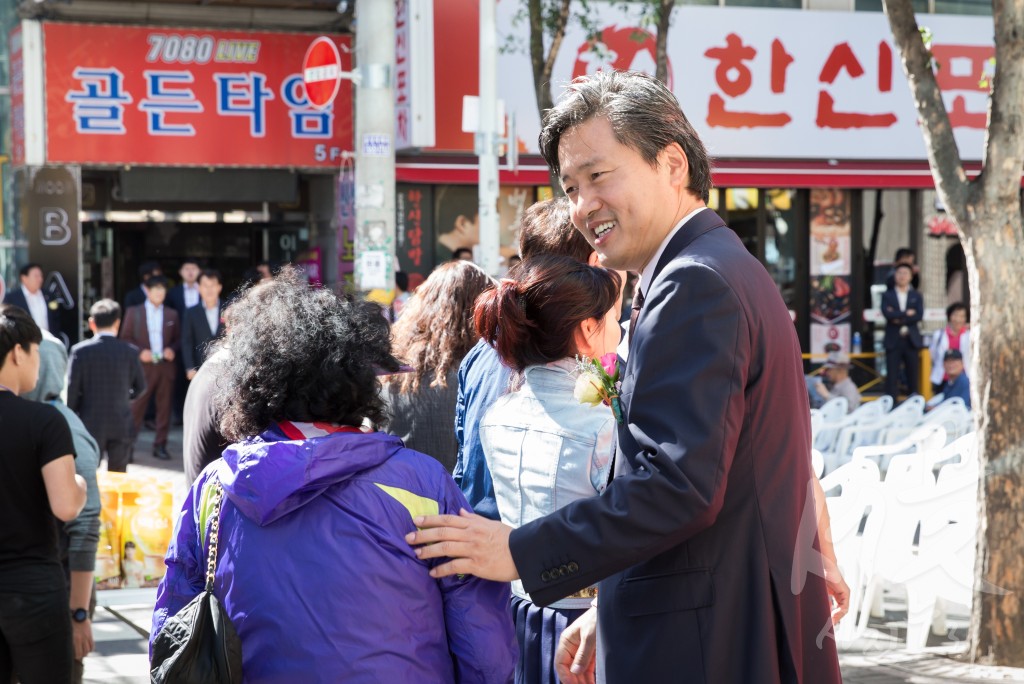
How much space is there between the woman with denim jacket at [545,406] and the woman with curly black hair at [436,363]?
2.93ft

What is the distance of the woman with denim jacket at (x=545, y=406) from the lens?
2.91 metres

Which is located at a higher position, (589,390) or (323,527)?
(589,390)

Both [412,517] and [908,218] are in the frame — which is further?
[908,218]

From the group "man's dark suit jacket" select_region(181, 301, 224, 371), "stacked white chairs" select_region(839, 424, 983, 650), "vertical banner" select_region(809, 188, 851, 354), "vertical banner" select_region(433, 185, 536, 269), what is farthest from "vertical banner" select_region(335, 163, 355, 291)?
"stacked white chairs" select_region(839, 424, 983, 650)

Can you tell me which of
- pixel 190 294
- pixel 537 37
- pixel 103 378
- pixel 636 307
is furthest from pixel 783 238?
pixel 636 307

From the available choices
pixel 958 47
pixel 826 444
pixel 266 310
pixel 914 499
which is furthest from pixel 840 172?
pixel 266 310

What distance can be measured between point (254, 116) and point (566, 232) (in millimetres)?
10621

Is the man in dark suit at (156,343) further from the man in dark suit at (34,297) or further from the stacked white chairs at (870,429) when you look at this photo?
the stacked white chairs at (870,429)

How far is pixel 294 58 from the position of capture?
45.7ft

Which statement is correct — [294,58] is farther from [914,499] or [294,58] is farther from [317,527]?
[317,527]

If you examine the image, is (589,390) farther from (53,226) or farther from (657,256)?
(53,226)

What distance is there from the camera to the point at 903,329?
48.6ft

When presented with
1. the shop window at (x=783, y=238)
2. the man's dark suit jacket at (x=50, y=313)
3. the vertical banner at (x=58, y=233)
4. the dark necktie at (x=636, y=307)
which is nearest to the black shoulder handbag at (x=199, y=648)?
the dark necktie at (x=636, y=307)

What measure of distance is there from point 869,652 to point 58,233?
32.9 ft
